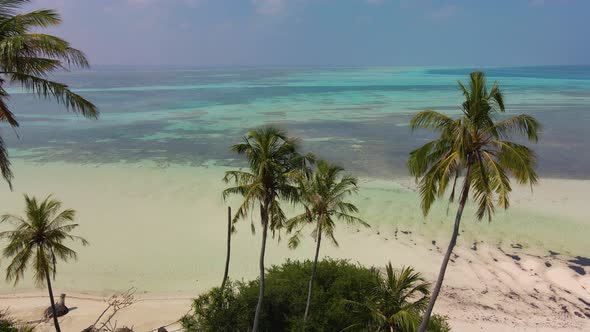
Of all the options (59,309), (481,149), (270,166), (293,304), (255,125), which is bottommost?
(59,309)

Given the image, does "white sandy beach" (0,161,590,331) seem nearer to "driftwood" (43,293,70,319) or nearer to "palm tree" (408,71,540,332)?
"driftwood" (43,293,70,319)

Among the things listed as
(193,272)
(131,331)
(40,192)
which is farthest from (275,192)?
(40,192)

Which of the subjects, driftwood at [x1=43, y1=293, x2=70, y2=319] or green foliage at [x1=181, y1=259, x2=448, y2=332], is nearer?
green foliage at [x1=181, y1=259, x2=448, y2=332]

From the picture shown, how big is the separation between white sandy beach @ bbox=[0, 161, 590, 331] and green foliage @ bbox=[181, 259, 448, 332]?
3.95m

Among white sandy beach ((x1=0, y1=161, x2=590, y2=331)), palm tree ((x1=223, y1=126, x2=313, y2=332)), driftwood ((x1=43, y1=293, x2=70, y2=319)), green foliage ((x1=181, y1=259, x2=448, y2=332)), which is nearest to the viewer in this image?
palm tree ((x1=223, y1=126, x2=313, y2=332))

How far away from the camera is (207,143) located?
156ft

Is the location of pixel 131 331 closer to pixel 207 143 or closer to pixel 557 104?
pixel 207 143

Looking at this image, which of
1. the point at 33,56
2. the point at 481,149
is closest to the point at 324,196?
the point at 481,149

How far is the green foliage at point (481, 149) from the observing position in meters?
8.82

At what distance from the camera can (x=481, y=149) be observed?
932 centimetres

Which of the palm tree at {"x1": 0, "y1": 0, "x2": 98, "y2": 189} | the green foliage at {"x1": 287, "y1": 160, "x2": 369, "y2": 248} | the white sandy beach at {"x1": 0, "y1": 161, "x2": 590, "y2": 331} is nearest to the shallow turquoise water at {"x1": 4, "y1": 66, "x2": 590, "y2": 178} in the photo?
the white sandy beach at {"x1": 0, "y1": 161, "x2": 590, "y2": 331}

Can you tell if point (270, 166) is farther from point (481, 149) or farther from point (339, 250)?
point (339, 250)

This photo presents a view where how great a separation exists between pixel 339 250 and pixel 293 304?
9174 mm

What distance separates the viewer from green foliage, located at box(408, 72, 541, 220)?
8820 millimetres
